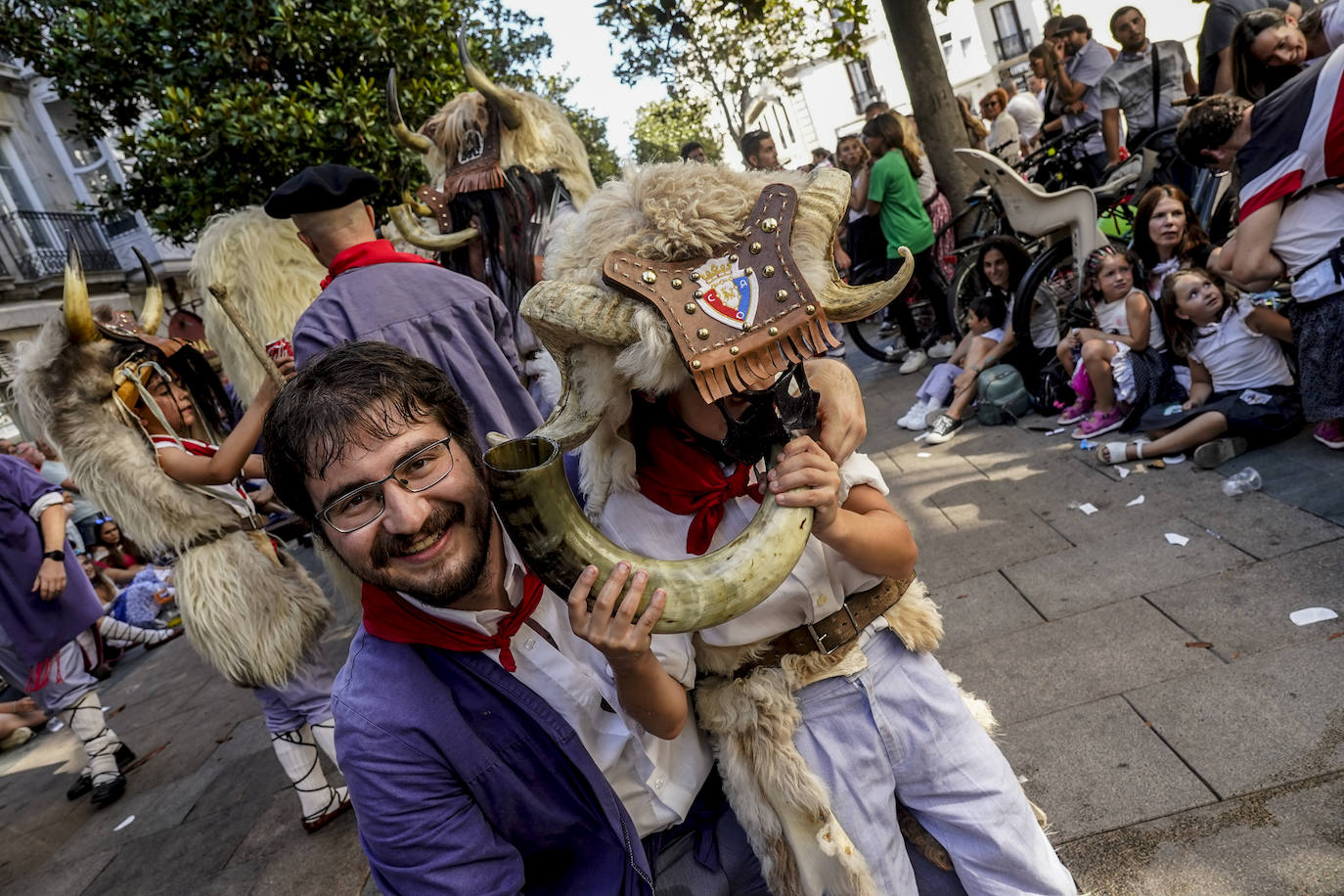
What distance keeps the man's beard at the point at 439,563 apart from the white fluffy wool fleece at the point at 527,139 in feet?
7.30

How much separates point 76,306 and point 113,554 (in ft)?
21.3

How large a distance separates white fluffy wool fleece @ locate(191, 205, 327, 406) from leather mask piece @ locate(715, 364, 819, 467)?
2199 mm

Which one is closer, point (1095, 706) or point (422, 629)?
point (422, 629)

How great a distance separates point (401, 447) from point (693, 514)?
0.52m

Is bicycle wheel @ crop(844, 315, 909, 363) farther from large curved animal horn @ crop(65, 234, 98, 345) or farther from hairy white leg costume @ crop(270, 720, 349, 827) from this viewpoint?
large curved animal horn @ crop(65, 234, 98, 345)

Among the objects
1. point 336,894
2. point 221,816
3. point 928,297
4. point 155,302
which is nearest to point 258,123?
point 155,302

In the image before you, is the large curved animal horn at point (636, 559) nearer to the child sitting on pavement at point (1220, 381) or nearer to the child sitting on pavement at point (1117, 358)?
the child sitting on pavement at point (1220, 381)

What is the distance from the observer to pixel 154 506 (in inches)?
115

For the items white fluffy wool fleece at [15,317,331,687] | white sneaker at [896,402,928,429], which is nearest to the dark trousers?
white sneaker at [896,402,928,429]

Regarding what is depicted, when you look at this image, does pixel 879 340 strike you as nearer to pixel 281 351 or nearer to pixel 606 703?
pixel 281 351

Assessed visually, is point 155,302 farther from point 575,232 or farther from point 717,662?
Answer: point 717,662

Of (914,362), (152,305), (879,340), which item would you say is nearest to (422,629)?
(152,305)

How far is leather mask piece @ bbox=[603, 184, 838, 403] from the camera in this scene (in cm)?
112

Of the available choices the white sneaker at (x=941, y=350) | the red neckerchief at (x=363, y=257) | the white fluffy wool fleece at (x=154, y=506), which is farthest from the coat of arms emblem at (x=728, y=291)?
the white sneaker at (x=941, y=350)
